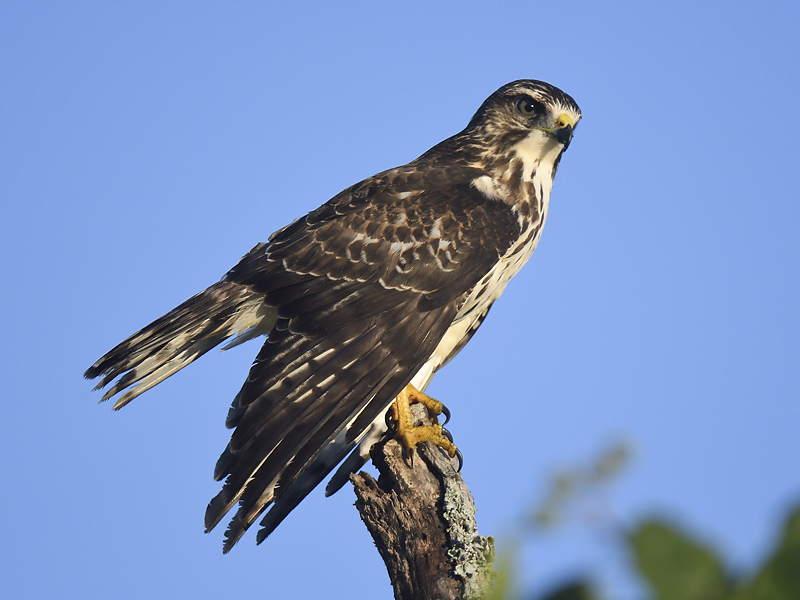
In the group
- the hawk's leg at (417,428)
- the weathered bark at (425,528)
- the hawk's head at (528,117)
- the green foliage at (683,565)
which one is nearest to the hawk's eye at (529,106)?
the hawk's head at (528,117)

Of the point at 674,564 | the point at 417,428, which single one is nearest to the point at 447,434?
the point at 417,428

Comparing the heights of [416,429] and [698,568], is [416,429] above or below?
above

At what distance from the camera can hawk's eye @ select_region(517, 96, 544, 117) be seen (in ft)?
22.0

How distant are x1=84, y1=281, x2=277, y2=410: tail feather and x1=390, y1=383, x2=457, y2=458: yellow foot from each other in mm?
1079

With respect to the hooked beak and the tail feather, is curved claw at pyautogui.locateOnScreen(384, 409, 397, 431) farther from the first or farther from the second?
the hooked beak

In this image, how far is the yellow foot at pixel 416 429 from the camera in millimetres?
5205

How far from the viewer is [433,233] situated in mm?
5719

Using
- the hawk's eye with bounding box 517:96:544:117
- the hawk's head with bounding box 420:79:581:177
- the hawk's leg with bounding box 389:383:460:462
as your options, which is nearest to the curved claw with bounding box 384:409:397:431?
the hawk's leg with bounding box 389:383:460:462

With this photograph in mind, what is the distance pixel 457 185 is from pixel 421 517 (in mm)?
2572

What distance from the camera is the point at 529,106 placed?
678 cm

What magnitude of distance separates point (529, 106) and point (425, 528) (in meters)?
3.73

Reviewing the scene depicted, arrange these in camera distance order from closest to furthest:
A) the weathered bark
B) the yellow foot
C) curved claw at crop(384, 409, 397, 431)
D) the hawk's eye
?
the weathered bark, the yellow foot, curved claw at crop(384, 409, 397, 431), the hawk's eye

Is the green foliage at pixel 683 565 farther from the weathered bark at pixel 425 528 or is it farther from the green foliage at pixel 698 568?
the weathered bark at pixel 425 528

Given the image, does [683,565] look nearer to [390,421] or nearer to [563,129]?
[390,421]
